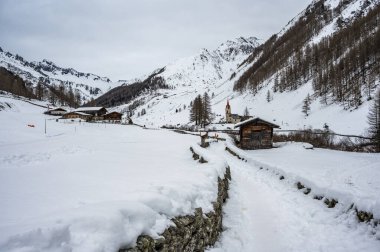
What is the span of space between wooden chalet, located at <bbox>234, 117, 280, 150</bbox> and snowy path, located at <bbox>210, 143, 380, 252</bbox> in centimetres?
2361

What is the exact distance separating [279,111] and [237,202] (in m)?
85.8

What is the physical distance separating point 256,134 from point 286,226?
96.6 feet

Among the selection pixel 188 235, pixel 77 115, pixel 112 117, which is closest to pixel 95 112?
pixel 112 117

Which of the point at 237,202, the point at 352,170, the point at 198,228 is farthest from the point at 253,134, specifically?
the point at 198,228

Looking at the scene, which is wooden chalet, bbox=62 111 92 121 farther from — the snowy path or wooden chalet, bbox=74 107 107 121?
the snowy path

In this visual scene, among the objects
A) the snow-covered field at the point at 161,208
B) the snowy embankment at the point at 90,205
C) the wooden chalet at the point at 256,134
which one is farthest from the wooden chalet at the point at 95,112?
the snowy embankment at the point at 90,205

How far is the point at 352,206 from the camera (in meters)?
10.6

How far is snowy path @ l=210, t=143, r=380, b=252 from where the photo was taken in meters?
9.02

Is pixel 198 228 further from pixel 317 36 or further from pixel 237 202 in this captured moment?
pixel 317 36

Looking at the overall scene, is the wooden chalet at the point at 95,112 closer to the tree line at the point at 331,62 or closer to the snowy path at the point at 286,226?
the tree line at the point at 331,62

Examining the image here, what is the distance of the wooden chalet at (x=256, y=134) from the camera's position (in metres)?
39.1

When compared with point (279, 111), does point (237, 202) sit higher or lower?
lower

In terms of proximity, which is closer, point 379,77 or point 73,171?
point 73,171

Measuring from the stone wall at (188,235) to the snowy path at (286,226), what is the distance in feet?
1.87
